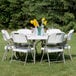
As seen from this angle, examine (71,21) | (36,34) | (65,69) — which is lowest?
(71,21)

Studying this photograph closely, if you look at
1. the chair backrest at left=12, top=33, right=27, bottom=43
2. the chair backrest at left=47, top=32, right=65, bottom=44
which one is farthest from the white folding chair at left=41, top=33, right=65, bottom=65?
the chair backrest at left=12, top=33, right=27, bottom=43

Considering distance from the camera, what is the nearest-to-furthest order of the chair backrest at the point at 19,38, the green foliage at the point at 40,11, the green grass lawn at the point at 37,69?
the green grass lawn at the point at 37,69, the chair backrest at the point at 19,38, the green foliage at the point at 40,11

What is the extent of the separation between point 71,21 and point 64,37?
9.35m

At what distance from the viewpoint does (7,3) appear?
18.6 meters

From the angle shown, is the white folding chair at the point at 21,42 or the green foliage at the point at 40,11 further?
the green foliage at the point at 40,11

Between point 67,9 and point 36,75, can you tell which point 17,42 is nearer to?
point 36,75

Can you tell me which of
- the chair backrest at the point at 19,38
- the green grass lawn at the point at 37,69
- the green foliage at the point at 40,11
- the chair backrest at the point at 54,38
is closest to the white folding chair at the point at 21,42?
the chair backrest at the point at 19,38

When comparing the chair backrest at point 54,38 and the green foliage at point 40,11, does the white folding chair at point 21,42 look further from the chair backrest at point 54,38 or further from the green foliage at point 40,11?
the green foliage at point 40,11

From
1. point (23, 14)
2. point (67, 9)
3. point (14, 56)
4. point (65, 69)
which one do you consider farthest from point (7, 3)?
point (65, 69)

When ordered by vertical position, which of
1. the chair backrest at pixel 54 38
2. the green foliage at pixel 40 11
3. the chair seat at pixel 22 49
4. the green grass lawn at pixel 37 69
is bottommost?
the green foliage at pixel 40 11

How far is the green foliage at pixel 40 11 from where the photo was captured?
17000 millimetres

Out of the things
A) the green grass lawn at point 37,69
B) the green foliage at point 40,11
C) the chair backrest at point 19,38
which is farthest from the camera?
the green foliage at point 40,11

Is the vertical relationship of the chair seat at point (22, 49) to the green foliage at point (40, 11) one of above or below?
above

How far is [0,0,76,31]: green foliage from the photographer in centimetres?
1700
